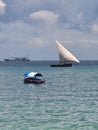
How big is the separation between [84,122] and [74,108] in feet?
24.9

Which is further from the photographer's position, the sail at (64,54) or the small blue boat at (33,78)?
the sail at (64,54)

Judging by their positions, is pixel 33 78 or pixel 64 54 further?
pixel 64 54

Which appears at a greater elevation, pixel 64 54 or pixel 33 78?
pixel 64 54

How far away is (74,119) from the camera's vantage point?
104 ft

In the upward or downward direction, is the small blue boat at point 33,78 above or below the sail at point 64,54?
below

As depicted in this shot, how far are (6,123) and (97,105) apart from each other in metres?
13.0

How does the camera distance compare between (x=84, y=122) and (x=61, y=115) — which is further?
(x=61, y=115)

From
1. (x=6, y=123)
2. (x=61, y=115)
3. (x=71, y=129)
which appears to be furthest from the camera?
(x=61, y=115)

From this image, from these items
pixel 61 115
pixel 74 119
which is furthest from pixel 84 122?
pixel 61 115

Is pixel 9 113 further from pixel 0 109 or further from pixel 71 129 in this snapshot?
pixel 71 129

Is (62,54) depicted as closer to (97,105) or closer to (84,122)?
(97,105)

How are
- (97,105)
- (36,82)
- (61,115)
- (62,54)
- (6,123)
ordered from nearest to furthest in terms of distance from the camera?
(6,123) < (61,115) < (97,105) < (36,82) < (62,54)

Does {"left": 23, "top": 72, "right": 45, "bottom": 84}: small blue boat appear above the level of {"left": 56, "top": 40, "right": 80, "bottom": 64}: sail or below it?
below

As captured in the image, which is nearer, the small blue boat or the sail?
the small blue boat
